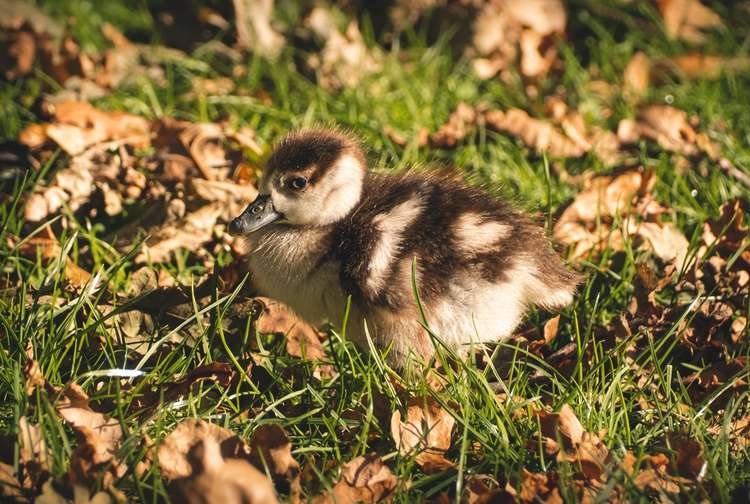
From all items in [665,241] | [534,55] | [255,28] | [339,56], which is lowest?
[665,241]

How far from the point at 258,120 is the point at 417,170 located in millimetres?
1277

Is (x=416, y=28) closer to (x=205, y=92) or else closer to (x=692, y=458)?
(x=205, y=92)

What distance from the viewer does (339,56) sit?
13.6 feet

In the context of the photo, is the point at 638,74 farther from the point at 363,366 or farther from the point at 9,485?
the point at 9,485

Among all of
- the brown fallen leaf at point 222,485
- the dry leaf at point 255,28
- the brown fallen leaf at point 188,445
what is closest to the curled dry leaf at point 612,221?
the brown fallen leaf at point 188,445

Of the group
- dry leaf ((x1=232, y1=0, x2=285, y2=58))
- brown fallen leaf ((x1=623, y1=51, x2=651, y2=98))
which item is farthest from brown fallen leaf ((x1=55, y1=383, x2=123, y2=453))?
brown fallen leaf ((x1=623, y1=51, x2=651, y2=98))

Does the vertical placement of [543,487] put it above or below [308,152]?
below

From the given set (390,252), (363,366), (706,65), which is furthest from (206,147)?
(706,65)

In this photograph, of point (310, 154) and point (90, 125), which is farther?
point (90, 125)

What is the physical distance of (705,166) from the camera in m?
3.51

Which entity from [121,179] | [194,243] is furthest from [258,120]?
[194,243]

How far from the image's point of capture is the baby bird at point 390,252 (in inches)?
94.1

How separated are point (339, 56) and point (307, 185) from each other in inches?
69.9

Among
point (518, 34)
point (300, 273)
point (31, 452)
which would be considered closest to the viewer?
point (31, 452)
